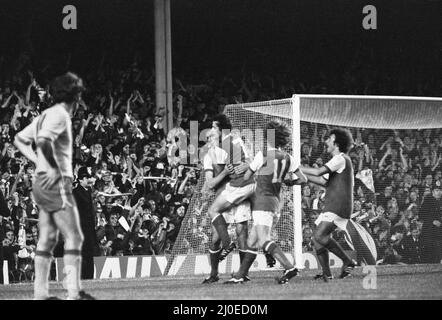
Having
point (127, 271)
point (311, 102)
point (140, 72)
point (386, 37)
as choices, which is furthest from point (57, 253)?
point (386, 37)

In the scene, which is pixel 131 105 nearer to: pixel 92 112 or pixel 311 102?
pixel 92 112

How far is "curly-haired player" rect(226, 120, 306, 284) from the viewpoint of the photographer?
41.8ft

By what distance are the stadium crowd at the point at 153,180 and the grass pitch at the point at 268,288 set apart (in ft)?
5.81

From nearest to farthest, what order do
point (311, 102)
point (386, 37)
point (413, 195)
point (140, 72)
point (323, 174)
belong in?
point (323, 174) → point (311, 102) → point (413, 195) → point (140, 72) → point (386, 37)

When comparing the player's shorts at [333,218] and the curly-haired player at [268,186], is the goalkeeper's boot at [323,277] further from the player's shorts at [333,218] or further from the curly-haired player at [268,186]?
the player's shorts at [333,218]

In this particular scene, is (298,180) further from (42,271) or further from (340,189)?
(42,271)

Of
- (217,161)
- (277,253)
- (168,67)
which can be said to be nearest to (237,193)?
(217,161)

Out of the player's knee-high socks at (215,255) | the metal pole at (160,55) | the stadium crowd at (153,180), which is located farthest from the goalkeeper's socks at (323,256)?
the metal pole at (160,55)

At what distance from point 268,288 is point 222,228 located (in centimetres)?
137

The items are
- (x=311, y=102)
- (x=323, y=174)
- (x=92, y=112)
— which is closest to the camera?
(x=323, y=174)

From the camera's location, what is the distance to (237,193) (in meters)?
13.5

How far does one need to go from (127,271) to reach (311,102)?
4218 mm

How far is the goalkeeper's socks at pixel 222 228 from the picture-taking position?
13.3 m

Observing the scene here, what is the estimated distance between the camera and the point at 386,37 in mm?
26547
